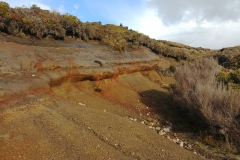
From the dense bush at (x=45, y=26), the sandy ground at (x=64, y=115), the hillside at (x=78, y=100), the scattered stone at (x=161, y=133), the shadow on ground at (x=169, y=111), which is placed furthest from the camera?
the dense bush at (x=45, y=26)

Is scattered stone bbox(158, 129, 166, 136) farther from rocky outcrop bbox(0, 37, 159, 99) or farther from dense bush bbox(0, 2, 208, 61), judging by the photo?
dense bush bbox(0, 2, 208, 61)

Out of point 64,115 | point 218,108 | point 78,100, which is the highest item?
point 218,108

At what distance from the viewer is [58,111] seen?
677 cm

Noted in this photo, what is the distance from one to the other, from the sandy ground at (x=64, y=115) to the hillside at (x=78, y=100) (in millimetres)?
24

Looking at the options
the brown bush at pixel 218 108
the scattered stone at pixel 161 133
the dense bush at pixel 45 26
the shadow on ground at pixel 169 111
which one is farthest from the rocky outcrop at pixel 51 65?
the brown bush at pixel 218 108

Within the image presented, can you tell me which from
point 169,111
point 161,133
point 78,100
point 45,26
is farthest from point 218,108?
point 45,26

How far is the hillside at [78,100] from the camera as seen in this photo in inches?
221

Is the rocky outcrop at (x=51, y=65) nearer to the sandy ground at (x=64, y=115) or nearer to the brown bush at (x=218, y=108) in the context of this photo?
the sandy ground at (x=64, y=115)

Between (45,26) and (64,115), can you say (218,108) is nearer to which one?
(64,115)

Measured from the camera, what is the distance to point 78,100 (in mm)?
9711

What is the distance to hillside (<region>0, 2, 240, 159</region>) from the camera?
561 cm

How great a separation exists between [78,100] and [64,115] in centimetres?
303

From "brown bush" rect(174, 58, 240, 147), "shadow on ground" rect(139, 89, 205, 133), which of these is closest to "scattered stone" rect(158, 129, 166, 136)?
"shadow on ground" rect(139, 89, 205, 133)

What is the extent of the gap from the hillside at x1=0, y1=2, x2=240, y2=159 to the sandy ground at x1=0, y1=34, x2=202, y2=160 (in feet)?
0.08
